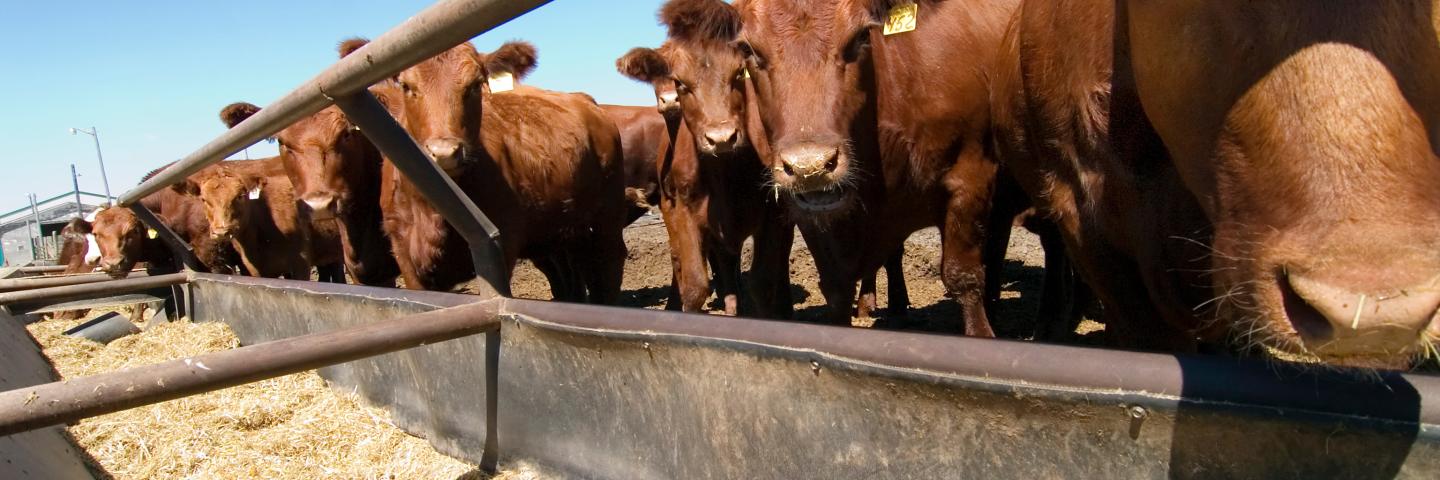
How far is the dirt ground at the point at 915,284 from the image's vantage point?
6320 millimetres

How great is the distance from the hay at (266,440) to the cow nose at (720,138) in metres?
2.07

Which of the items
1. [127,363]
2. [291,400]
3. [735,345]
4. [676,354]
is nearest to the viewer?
[735,345]

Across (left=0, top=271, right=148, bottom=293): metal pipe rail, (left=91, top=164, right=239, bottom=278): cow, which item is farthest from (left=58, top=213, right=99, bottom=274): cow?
(left=0, top=271, right=148, bottom=293): metal pipe rail

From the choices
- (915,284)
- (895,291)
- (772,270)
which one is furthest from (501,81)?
(915,284)

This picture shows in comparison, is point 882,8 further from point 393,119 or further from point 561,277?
point 561,277

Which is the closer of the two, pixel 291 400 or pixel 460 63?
pixel 291 400

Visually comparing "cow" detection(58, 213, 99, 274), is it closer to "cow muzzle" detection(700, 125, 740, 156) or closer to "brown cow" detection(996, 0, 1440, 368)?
"cow muzzle" detection(700, 125, 740, 156)

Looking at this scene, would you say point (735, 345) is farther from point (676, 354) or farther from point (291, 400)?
point (291, 400)

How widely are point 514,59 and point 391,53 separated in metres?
3.58

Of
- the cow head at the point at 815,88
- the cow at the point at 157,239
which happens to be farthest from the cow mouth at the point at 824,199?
the cow at the point at 157,239

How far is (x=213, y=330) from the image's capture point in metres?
5.14

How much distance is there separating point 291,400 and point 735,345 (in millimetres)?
2527

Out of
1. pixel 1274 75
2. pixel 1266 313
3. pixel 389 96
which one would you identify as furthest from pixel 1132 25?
pixel 389 96

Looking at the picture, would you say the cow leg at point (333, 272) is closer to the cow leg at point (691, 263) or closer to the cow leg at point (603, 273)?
the cow leg at point (603, 273)
